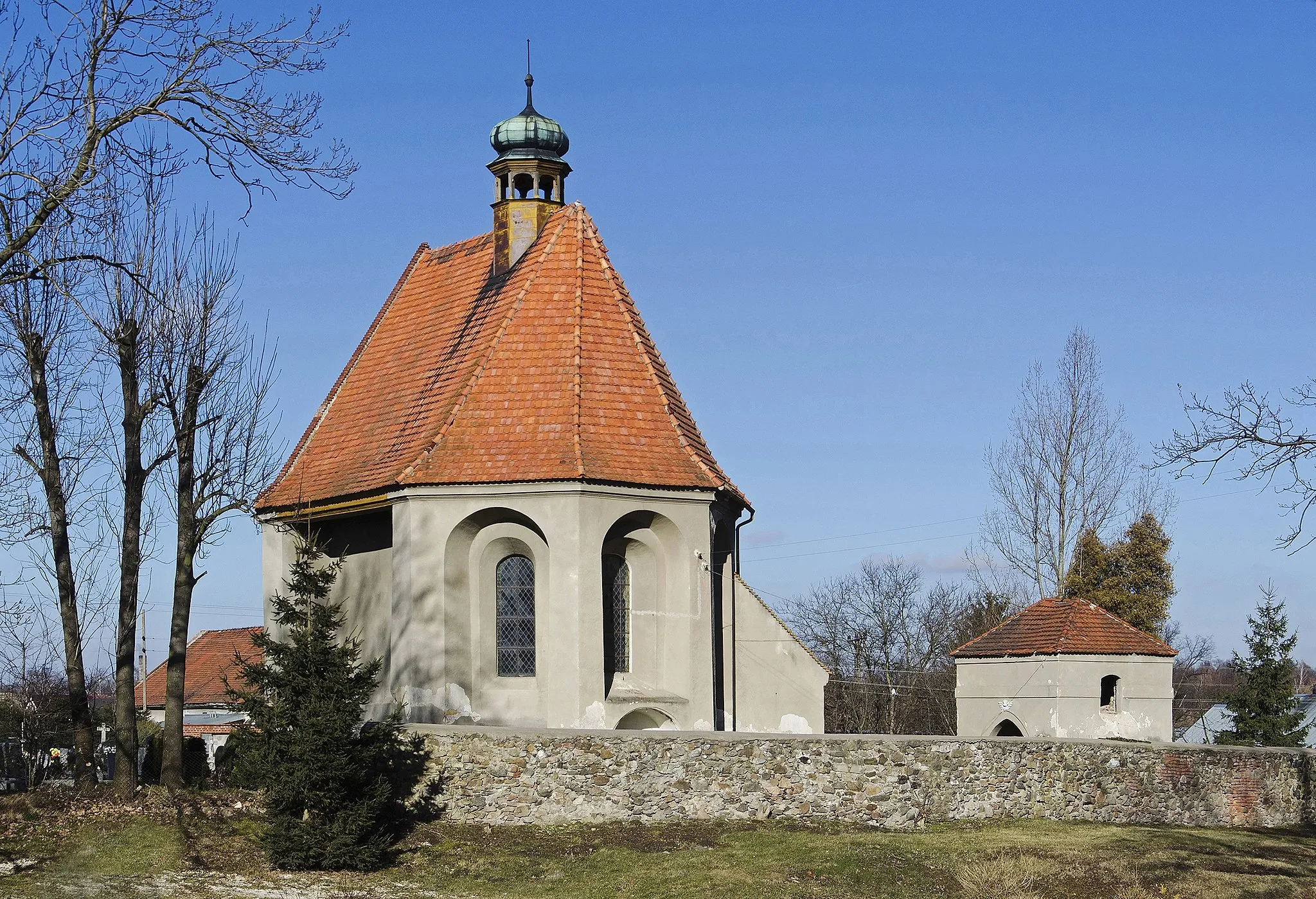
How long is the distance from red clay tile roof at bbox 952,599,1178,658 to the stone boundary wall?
814cm

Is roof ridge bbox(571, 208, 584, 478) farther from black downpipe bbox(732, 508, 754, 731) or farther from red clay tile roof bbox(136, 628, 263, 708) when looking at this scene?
red clay tile roof bbox(136, 628, 263, 708)

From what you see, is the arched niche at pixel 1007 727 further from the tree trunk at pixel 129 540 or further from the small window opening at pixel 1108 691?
the tree trunk at pixel 129 540

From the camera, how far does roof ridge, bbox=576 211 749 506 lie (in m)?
23.8

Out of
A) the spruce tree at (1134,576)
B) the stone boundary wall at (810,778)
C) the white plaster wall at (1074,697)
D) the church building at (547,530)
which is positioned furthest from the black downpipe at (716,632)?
the spruce tree at (1134,576)

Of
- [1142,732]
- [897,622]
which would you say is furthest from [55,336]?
[897,622]

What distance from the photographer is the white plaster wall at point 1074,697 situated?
2952 cm

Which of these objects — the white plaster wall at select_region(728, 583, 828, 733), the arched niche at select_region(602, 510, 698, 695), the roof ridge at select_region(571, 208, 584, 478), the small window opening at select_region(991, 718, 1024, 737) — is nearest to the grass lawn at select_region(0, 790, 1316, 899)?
the arched niche at select_region(602, 510, 698, 695)

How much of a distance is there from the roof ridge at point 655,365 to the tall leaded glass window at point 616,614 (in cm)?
208

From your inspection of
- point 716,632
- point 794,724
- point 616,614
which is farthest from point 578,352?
point 794,724

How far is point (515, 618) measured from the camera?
2286 centimetres

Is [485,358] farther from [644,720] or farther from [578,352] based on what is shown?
[644,720]

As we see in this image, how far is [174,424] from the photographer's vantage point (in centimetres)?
2108

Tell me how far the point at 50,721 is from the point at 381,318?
10.4 m

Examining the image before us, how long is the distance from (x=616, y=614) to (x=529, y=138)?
932 cm
